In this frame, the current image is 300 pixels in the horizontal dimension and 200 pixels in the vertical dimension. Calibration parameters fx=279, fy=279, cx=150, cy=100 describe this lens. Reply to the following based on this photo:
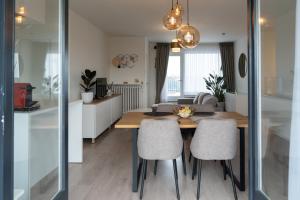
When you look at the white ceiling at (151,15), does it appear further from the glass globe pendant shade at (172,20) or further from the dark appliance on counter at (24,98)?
the dark appliance on counter at (24,98)

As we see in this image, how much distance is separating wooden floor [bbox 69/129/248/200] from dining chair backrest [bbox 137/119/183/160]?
483mm

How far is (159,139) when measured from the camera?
2.78 meters

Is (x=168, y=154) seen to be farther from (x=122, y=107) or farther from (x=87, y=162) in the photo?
(x=122, y=107)

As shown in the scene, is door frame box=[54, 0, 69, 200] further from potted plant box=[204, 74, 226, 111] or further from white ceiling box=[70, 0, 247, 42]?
potted plant box=[204, 74, 226, 111]

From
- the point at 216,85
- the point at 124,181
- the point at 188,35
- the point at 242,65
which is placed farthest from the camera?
the point at 216,85

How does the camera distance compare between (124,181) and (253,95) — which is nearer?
(253,95)

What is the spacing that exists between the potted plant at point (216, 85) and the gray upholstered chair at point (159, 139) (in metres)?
6.96

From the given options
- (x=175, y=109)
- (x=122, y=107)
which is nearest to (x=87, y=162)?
(x=175, y=109)

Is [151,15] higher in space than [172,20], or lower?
higher

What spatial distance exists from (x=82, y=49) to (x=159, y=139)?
3.83m

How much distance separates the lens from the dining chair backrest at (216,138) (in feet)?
9.02

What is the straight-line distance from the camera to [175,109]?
156 inches

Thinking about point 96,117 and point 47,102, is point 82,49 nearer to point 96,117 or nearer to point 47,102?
point 96,117

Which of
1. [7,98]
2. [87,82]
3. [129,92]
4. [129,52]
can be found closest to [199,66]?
[129,52]
